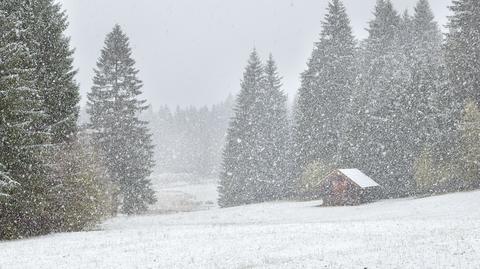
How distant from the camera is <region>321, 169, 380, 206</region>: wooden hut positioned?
150 ft

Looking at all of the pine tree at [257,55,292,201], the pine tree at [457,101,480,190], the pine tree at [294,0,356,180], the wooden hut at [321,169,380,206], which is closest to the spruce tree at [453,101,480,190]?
the pine tree at [457,101,480,190]

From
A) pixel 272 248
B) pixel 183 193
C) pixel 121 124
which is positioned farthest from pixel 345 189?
pixel 183 193

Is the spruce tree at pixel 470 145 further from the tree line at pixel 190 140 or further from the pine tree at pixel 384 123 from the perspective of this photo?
the tree line at pixel 190 140

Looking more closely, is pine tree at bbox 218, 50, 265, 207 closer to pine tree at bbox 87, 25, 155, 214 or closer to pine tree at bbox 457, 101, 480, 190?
pine tree at bbox 87, 25, 155, 214

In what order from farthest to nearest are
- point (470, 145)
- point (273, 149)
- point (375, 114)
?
1. point (273, 149)
2. point (375, 114)
3. point (470, 145)

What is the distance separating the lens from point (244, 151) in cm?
6088

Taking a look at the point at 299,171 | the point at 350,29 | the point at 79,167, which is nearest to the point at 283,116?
the point at 299,171

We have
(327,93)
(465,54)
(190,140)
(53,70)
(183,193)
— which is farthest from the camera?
(190,140)

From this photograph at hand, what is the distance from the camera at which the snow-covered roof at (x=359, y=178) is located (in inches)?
1797

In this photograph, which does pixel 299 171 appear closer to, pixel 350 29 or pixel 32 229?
pixel 350 29

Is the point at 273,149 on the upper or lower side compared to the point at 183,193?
upper

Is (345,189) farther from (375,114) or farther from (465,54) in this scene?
(465,54)

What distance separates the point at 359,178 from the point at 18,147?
101 ft

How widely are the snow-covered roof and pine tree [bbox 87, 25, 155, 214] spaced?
18073mm
